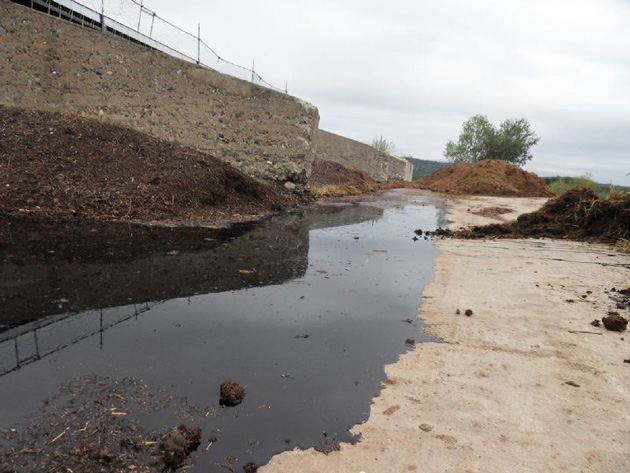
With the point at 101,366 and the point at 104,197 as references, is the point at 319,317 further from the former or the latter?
the point at 104,197

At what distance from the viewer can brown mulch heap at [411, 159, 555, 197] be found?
1024 inches

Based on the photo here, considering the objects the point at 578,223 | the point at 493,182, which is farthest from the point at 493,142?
the point at 578,223

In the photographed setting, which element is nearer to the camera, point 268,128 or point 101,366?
point 101,366

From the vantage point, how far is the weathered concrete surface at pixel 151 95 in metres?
9.38

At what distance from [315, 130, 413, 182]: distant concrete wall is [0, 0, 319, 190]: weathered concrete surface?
1362cm

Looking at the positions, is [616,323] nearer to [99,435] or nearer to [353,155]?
[99,435]

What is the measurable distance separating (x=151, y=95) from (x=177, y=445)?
10.4 metres

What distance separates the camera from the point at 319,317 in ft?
12.3

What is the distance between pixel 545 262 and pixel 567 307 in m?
2.30

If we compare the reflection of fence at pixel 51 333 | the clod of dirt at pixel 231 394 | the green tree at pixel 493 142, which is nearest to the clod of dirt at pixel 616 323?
the clod of dirt at pixel 231 394

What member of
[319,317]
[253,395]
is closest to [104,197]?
[319,317]

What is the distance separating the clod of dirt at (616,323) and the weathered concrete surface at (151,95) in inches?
375

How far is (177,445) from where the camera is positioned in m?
1.92

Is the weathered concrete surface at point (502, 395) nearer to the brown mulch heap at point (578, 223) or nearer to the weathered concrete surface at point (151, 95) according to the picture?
the brown mulch heap at point (578, 223)
